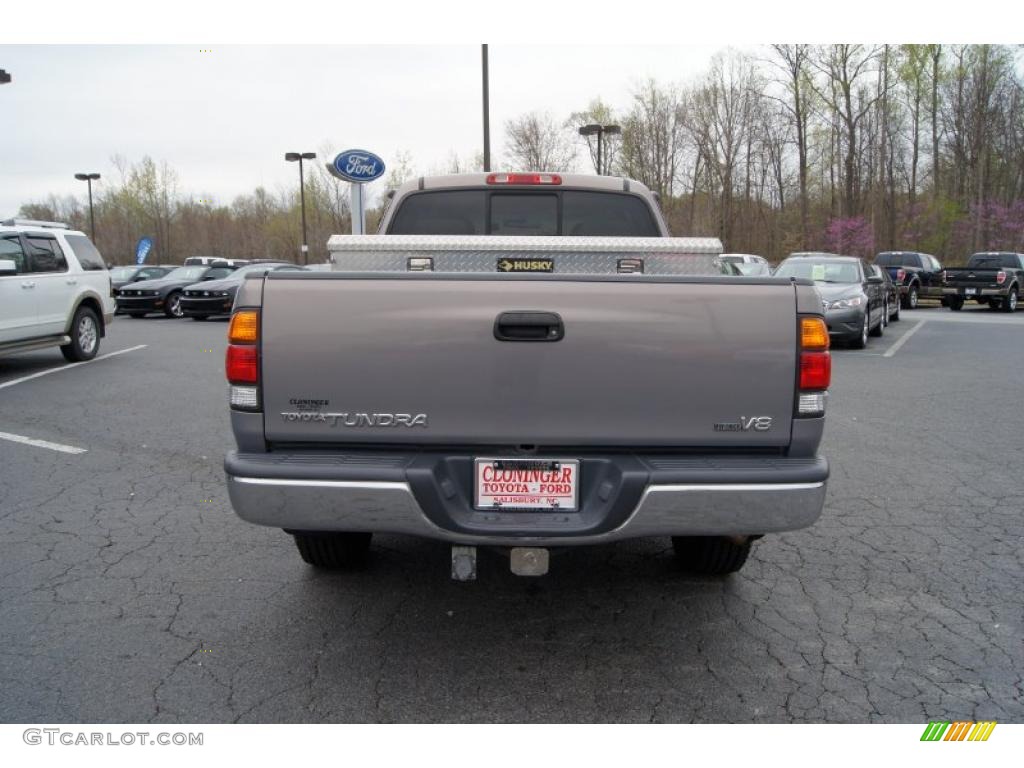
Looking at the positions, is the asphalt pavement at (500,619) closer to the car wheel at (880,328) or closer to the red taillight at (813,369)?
the red taillight at (813,369)

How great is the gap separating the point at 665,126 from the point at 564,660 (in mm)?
45799

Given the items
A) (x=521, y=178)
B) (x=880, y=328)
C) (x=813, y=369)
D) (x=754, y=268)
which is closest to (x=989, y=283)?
(x=754, y=268)

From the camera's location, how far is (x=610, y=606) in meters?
3.75

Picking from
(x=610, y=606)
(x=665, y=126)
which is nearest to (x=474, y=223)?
(x=610, y=606)

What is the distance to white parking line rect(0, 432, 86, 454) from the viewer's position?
6707mm

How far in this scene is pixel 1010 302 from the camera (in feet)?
77.7

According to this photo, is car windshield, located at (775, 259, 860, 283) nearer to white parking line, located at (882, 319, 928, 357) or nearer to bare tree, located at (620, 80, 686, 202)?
white parking line, located at (882, 319, 928, 357)

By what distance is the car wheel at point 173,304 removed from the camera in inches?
899

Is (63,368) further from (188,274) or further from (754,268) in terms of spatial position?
(754,268)

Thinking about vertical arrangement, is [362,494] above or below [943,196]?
below

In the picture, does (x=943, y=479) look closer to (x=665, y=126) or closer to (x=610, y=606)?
(x=610, y=606)

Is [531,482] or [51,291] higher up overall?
[51,291]

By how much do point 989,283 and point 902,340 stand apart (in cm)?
1010

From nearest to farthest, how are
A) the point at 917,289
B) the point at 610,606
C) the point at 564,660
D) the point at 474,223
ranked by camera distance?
1. the point at 564,660
2. the point at 610,606
3. the point at 474,223
4. the point at 917,289
